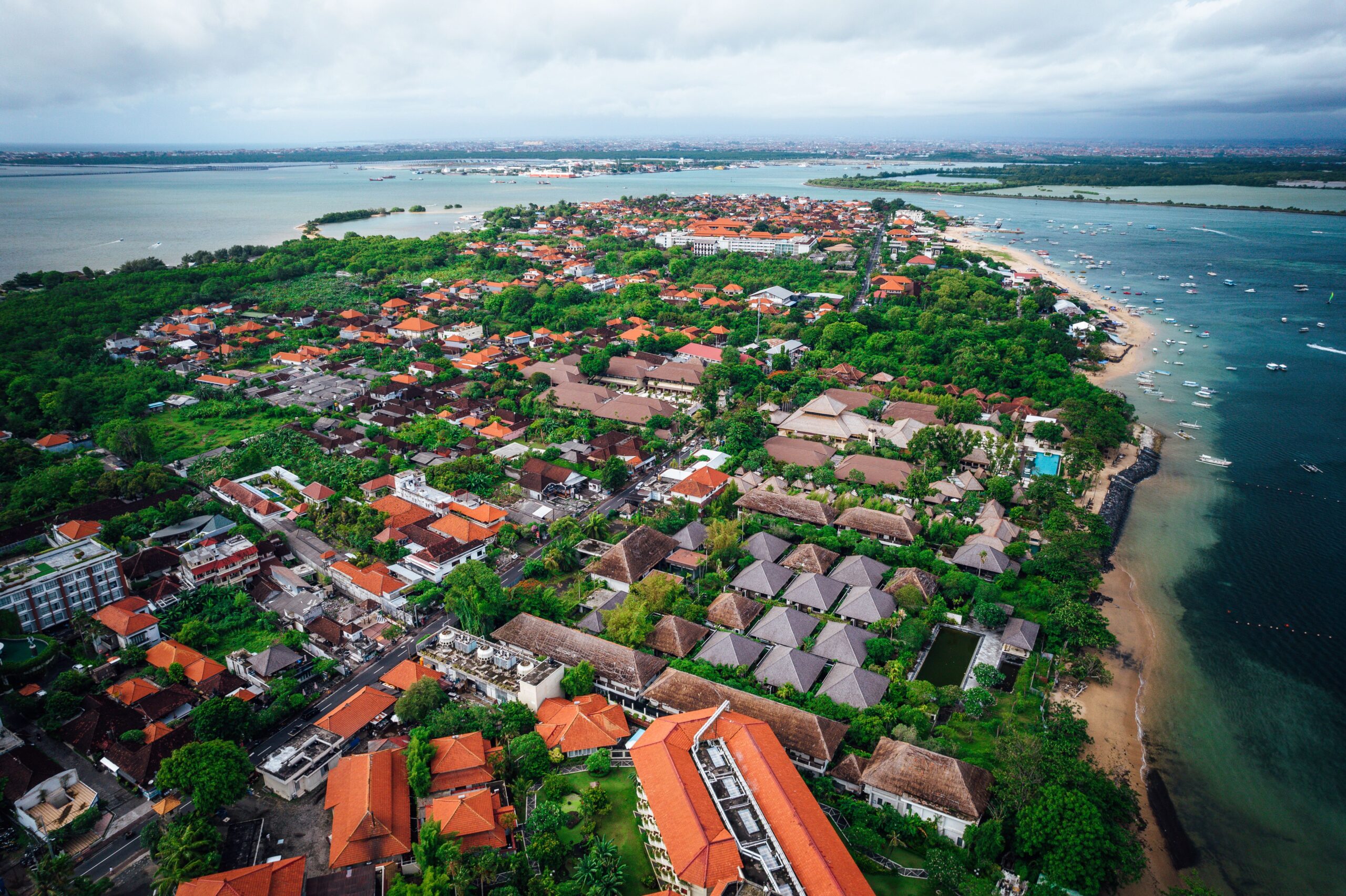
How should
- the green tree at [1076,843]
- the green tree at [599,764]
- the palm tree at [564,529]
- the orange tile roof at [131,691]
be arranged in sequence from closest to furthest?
the green tree at [1076,843] < the green tree at [599,764] < the orange tile roof at [131,691] < the palm tree at [564,529]

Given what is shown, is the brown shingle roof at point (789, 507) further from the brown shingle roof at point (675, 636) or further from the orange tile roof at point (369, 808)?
the orange tile roof at point (369, 808)

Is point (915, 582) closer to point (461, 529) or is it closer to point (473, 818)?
point (473, 818)

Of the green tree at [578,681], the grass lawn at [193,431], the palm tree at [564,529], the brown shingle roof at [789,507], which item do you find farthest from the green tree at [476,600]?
the grass lawn at [193,431]

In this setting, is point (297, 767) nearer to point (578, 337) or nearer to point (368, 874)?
point (368, 874)

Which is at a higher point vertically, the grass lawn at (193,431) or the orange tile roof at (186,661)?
the grass lawn at (193,431)

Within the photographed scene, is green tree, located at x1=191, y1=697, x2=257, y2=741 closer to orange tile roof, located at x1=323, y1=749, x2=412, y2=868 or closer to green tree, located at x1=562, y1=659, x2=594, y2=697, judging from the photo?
orange tile roof, located at x1=323, y1=749, x2=412, y2=868

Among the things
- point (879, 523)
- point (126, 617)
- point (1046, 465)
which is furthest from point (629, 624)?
point (1046, 465)
